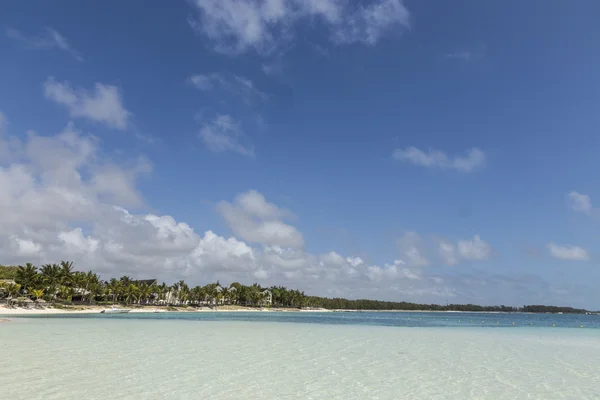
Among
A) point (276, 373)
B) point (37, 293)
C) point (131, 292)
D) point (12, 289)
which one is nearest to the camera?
point (276, 373)

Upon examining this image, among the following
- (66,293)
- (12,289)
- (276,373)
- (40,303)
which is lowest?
(40,303)

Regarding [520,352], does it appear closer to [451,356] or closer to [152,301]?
[451,356]

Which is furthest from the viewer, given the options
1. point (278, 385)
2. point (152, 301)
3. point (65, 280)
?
point (152, 301)

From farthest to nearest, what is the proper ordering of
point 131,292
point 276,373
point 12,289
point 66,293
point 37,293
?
1. point 131,292
2. point 66,293
3. point 37,293
4. point 12,289
5. point 276,373

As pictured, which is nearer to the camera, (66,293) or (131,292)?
A: (66,293)

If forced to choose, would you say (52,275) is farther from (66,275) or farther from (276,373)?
(276,373)

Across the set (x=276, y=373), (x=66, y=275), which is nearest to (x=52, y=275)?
(x=66, y=275)

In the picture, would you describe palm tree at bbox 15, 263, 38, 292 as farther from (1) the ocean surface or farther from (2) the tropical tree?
(1) the ocean surface

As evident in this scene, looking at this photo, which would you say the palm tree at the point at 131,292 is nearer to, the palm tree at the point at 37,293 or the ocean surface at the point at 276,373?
the palm tree at the point at 37,293

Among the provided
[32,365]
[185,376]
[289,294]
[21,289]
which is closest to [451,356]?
[185,376]

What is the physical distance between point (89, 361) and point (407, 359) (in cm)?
1437

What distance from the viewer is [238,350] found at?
22.0 metres

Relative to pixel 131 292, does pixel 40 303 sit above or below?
below

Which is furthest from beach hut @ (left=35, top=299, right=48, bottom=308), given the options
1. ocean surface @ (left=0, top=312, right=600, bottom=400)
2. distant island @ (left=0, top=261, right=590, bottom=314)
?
ocean surface @ (left=0, top=312, right=600, bottom=400)
